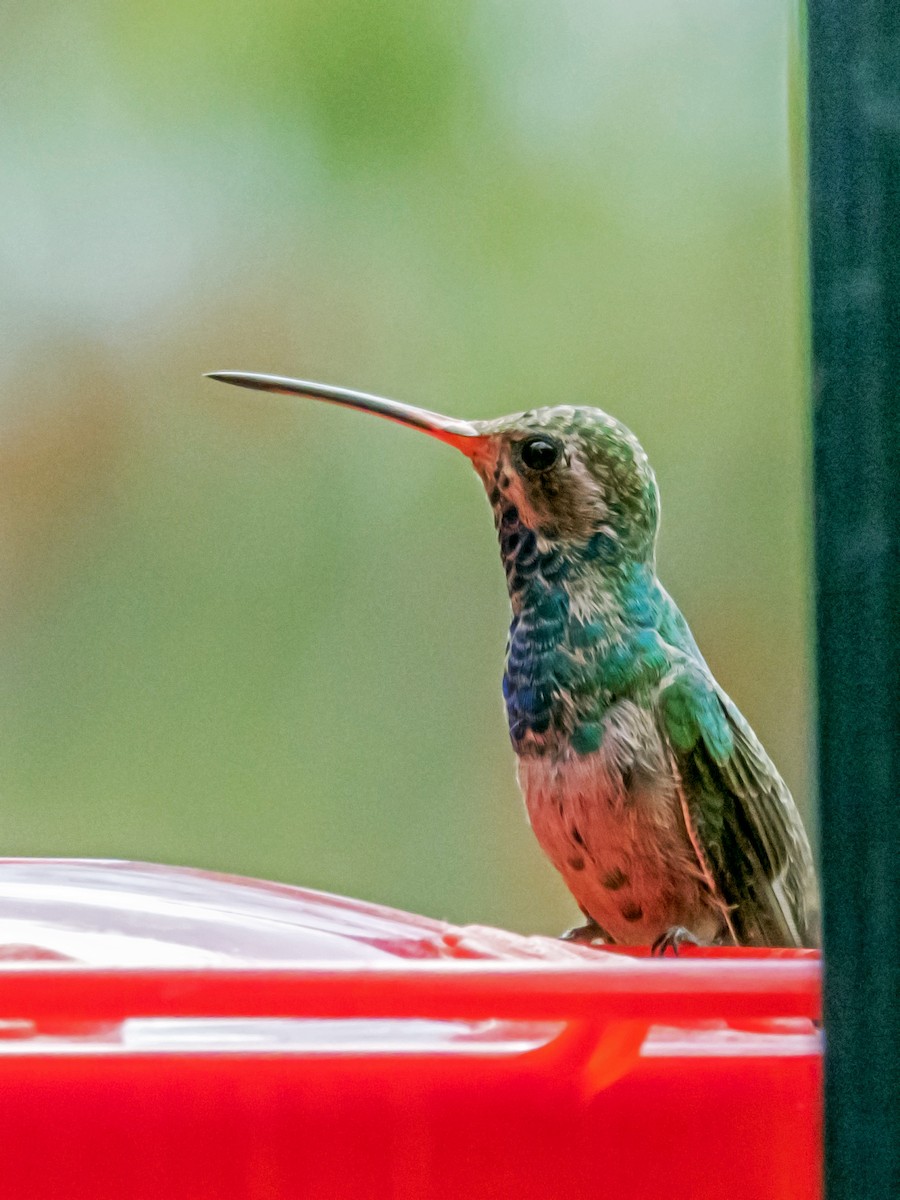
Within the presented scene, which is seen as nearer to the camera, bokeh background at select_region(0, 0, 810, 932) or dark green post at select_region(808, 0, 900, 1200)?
dark green post at select_region(808, 0, 900, 1200)

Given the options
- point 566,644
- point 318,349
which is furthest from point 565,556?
point 318,349

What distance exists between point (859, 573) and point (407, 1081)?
0.18m

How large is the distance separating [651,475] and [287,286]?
2.82 feet

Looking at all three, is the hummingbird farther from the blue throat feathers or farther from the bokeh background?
the bokeh background

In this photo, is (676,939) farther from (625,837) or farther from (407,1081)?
(407,1081)

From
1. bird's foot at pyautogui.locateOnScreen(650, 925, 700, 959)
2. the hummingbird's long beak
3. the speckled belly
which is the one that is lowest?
bird's foot at pyautogui.locateOnScreen(650, 925, 700, 959)

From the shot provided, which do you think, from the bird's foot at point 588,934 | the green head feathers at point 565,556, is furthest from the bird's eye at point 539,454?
the bird's foot at point 588,934

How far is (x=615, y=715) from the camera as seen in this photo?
88 centimetres

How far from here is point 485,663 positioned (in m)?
1.54

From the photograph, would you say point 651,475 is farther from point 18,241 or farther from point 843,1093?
point 18,241

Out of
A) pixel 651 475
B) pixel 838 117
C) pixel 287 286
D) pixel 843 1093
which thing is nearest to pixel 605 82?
pixel 287 286

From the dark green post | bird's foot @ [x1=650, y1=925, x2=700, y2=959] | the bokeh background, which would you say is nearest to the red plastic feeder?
the dark green post

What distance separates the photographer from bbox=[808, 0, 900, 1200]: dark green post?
1.09 ft

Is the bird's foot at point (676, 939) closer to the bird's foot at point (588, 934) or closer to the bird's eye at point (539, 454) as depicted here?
the bird's foot at point (588, 934)
